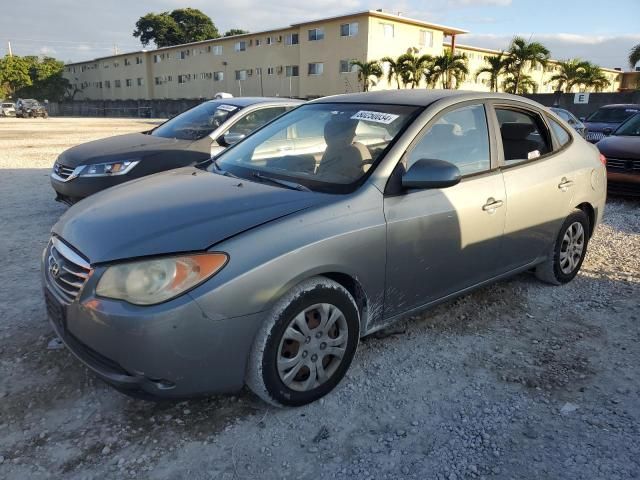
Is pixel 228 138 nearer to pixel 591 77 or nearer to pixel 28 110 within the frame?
pixel 591 77

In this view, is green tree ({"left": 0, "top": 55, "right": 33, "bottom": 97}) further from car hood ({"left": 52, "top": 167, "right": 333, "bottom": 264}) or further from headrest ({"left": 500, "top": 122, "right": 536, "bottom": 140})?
headrest ({"left": 500, "top": 122, "right": 536, "bottom": 140})

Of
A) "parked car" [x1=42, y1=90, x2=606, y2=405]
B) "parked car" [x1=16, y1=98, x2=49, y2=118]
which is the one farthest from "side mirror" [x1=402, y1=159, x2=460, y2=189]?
"parked car" [x1=16, y1=98, x2=49, y2=118]

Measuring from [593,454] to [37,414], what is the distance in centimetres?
288

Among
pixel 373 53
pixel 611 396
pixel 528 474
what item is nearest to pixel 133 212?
pixel 528 474

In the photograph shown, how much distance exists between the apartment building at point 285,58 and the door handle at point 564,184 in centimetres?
3744

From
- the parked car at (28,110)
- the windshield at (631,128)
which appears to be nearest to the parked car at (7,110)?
the parked car at (28,110)

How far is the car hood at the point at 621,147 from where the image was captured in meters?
7.88

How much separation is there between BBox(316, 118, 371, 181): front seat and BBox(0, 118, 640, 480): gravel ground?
1.22m

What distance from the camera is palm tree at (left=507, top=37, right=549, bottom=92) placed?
32.8m

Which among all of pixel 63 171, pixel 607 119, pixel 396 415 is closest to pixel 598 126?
pixel 607 119

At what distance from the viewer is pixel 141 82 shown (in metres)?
63.6

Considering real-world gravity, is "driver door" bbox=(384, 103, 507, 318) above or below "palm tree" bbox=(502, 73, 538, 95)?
below

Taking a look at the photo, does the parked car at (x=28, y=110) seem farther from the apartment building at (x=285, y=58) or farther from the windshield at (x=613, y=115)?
the windshield at (x=613, y=115)

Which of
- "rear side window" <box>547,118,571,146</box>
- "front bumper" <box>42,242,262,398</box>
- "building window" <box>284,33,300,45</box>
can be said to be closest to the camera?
"front bumper" <box>42,242,262,398</box>
